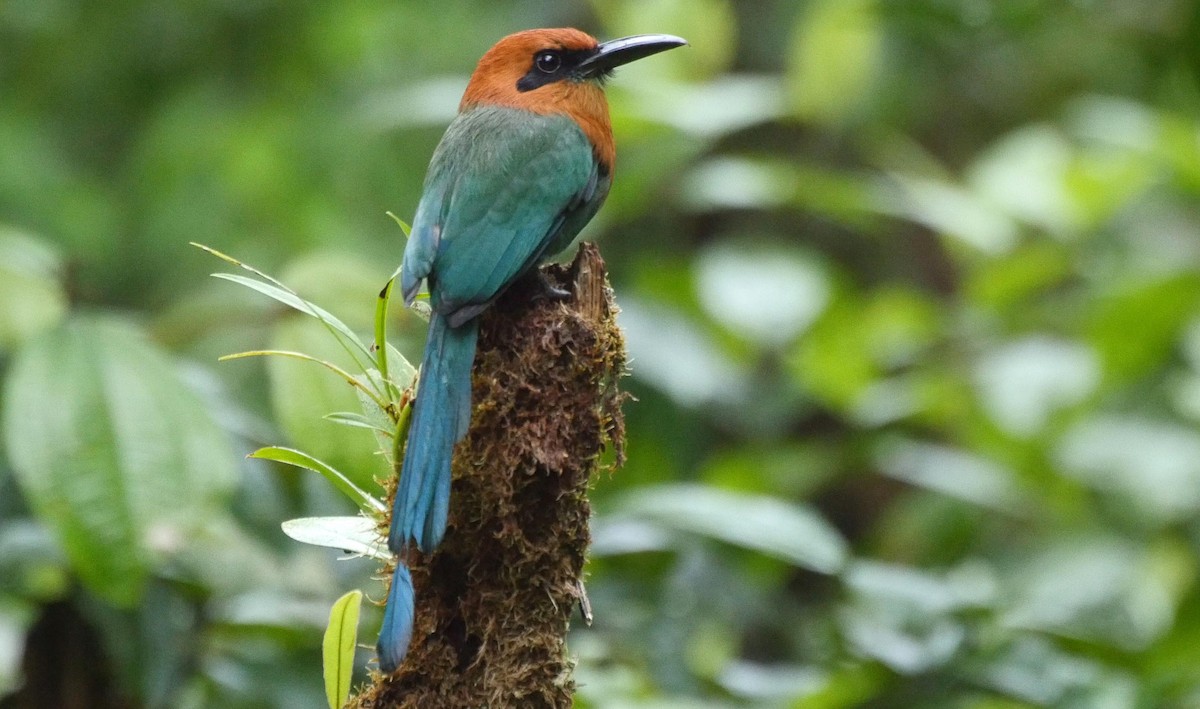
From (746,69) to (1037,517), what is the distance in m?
2.73

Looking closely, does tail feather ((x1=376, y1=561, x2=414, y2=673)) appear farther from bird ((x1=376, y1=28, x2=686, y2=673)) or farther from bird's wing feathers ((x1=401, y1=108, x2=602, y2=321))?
bird's wing feathers ((x1=401, y1=108, x2=602, y2=321))

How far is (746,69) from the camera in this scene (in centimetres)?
655

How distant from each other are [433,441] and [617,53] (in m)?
1.23

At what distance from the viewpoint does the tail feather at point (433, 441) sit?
6.55 feet

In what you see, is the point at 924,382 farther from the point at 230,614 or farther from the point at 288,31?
the point at 288,31

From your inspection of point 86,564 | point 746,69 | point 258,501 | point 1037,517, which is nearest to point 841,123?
point 1037,517

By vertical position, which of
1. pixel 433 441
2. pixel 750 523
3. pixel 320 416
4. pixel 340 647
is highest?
pixel 750 523

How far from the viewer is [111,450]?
107 inches

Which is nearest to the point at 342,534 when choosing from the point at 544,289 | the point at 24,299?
the point at 544,289

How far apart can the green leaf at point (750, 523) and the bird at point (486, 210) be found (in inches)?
31.7

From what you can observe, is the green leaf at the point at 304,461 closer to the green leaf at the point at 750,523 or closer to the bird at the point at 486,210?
the bird at the point at 486,210

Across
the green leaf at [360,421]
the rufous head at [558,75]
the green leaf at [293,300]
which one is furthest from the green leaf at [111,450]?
the rufous head at [558,75]

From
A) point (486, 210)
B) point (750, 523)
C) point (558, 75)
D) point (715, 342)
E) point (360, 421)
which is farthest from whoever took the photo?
point (715, 342)

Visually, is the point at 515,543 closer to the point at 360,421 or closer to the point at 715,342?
the point at 360,421
